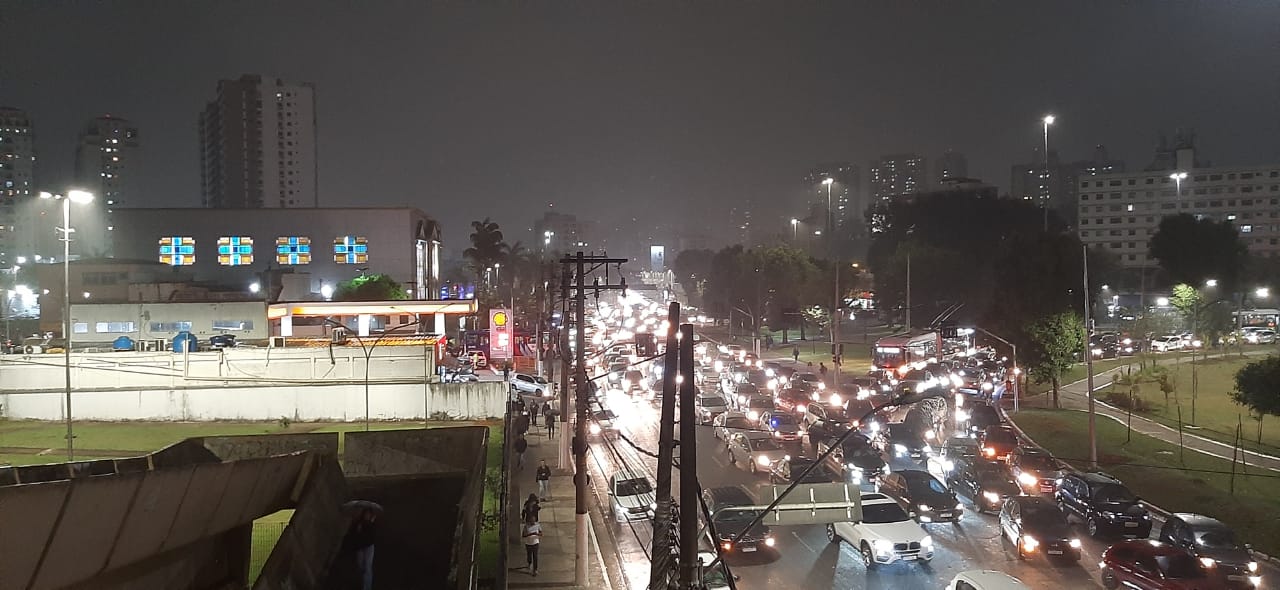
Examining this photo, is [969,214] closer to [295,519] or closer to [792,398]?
[792,398]

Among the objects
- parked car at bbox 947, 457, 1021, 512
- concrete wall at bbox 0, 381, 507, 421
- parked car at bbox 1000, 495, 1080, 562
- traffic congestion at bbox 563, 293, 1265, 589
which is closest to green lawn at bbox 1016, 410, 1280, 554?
traffic congestion at bbox 563, 293, 1265, 589

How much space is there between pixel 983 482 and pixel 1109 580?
6173 mm

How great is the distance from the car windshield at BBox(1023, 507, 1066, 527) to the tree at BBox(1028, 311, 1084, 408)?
2399 cm

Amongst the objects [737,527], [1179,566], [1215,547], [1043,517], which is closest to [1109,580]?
[1179,566]

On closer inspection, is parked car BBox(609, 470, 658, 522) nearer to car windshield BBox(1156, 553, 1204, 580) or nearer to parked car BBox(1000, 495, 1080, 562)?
parked car BBox(1000, 495, 1080, 562)

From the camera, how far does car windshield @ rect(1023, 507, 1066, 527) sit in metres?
17.0

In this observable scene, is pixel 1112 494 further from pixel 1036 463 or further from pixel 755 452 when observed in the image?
pixel 755 452

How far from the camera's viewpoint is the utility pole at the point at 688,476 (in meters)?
8.44

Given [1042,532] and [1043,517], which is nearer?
[1042,532]

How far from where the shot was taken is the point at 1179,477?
2455cm

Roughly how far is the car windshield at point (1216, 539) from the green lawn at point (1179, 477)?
2993mm

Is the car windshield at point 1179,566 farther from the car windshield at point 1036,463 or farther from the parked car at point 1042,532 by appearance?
the car windshield at point 1036,463

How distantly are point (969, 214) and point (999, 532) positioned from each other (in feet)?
278

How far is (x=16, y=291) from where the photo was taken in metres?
75.6
